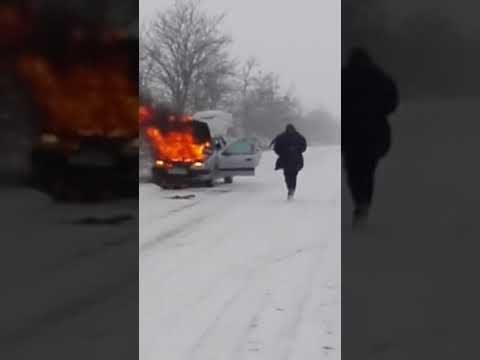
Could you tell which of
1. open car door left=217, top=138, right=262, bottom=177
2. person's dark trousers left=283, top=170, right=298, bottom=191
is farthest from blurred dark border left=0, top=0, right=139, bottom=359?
open car door left=217, top=138, right=262, bottom=177

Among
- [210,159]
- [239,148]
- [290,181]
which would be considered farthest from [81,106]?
[239,148]

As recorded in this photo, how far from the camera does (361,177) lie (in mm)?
1601

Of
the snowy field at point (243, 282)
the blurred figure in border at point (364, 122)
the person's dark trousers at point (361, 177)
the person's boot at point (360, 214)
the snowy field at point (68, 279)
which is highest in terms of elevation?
the blurred figure in border at point (364, 122)

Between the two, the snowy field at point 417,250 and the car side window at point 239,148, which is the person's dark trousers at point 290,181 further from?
the snowy field at point 417,250

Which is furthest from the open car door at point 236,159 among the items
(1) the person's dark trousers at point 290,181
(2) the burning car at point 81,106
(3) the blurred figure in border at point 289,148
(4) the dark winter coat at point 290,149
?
(2) the burning car at point 81,106

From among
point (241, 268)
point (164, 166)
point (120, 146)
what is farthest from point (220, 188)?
point (120, 146)

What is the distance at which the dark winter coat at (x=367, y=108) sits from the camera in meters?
1.53

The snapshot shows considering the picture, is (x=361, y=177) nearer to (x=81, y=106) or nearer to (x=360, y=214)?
(x=360, y=214)

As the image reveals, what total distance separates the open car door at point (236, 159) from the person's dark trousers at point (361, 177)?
9.20 metres

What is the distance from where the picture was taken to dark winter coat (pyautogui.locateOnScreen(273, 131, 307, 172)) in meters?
5.49

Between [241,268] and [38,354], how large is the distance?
2695 millimetres

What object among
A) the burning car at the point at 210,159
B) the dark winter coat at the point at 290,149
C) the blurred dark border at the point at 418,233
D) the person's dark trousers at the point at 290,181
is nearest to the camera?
the blurred dark border at the point at 418,233

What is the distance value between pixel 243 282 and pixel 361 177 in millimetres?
2331

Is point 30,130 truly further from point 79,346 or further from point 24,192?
point 79,346
